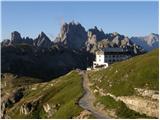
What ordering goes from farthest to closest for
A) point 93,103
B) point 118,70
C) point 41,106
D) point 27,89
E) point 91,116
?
point 27,89 → point 41,106 → point 118,70 → point 93,103 → point 91,116

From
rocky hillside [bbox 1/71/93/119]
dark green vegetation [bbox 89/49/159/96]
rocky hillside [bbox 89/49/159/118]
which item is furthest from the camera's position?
rocky hillside [bbox 1/71/93/119]

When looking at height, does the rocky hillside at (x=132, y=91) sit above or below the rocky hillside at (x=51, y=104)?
above

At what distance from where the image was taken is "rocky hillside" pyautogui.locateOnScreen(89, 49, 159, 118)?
278ft

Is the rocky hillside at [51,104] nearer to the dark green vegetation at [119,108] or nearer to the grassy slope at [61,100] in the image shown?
the grassy slope at [61,100]

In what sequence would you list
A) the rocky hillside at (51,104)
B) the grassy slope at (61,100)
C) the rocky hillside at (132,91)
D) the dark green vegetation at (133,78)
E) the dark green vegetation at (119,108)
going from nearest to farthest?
the dark green vegetation at (119,108) < the rocky hillside at (132,91) < the dark green vegetation at (133,78) < the grassy slope at (61,100) < the rocky hillside at (51,104)

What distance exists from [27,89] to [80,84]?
43.5m

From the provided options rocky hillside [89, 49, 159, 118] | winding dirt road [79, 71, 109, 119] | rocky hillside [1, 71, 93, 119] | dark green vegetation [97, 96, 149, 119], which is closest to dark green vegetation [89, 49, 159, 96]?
rocky hillside [89, 49, 159, 118]

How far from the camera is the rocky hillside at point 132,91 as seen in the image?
278 feet

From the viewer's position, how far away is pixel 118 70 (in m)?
114

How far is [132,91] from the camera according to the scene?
92812mm

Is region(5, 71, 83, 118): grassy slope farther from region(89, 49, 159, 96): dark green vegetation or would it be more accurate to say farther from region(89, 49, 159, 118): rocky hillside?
region(89, 49, 159, 96): dark green vegetation

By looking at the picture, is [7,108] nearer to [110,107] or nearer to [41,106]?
[41,106]

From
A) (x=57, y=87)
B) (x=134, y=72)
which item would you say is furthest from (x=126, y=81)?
(x=57, y=87)

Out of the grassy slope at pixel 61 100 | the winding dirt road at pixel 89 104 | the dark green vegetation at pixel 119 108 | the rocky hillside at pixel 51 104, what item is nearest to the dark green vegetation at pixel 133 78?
the dark green vegetation at pixel 119 108
